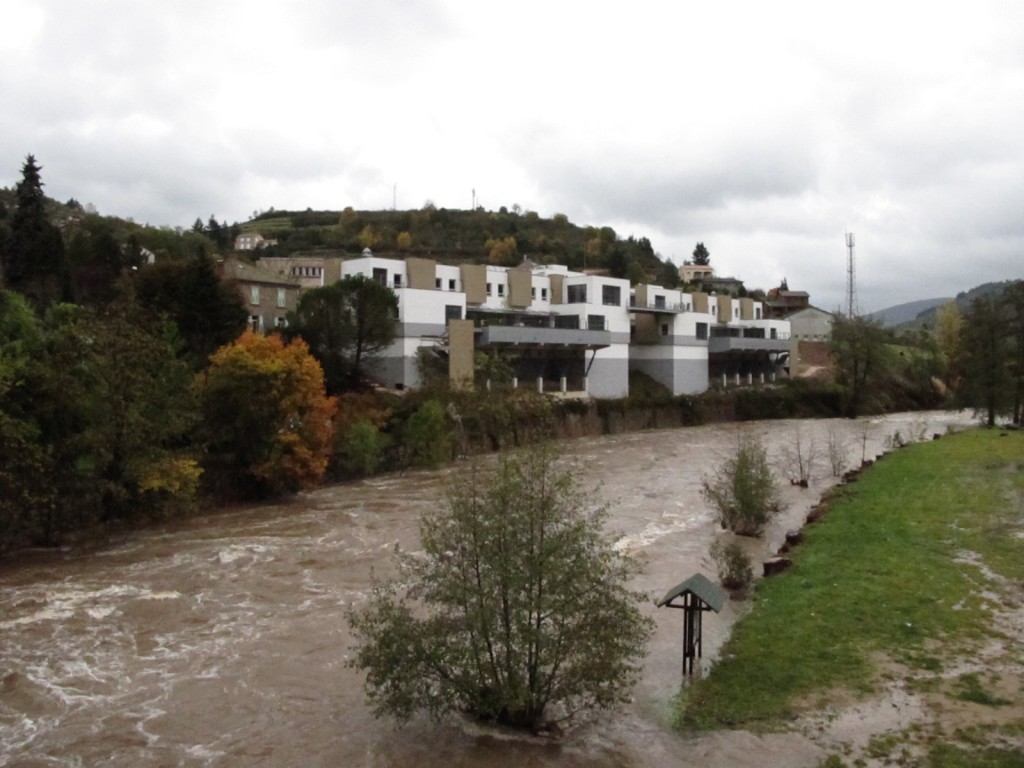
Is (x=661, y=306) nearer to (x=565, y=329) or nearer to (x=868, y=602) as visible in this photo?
(x=565, y=329)

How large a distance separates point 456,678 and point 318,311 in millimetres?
34742

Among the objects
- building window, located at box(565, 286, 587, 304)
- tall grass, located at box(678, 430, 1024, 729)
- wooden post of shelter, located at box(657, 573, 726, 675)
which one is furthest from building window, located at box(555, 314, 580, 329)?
wooden post of shelter, located at box(657, 573, 726, 675)

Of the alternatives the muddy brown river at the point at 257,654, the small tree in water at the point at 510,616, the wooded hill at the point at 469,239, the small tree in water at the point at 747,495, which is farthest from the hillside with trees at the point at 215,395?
the wooded hill at the point at 469,239

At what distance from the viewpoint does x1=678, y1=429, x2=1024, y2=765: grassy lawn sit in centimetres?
1285

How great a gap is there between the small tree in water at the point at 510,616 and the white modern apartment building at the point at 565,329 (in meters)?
36.4

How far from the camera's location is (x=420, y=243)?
12162 cm

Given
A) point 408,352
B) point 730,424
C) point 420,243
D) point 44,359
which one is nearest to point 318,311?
point 408,352

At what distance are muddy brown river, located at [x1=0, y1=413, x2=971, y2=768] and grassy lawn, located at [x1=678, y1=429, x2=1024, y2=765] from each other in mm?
711

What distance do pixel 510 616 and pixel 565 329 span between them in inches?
1875

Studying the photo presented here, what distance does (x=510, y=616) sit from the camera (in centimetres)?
1120

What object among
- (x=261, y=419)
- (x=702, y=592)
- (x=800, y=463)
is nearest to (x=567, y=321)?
(x=800, y=463)

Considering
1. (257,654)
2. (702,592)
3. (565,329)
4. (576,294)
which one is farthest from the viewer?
(576,294)

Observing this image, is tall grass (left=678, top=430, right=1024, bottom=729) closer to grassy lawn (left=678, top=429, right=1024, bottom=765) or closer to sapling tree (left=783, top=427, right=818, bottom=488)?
grassy lawn (left=678, top=429, right=1024, bottom=765)

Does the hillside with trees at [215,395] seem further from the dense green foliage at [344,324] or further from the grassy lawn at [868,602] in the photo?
the grassy lawn at [868,602]
